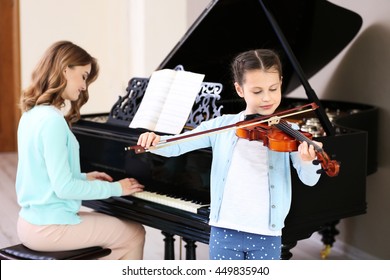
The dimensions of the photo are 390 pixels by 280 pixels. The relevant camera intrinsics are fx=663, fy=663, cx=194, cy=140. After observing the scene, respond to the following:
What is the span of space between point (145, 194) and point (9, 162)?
181 inches

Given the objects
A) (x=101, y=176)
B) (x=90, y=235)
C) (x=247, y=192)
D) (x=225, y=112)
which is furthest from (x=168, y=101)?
(x=247, y=192)

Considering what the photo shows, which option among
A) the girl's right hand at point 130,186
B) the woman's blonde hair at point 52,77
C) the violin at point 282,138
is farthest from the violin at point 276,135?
the girl's right hand at point 130,186

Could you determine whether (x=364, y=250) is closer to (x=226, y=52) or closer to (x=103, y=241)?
(x=226, y=52)

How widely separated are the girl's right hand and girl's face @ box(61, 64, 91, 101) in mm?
444

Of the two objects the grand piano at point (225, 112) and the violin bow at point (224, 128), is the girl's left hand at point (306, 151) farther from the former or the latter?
the grand piano at point (225, 112)

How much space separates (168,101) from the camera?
294cm

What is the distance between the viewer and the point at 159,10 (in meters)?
6.60

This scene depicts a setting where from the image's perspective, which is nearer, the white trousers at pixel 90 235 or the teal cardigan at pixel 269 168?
the teal cardigan at pixel 269 168

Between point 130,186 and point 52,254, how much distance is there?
48cm

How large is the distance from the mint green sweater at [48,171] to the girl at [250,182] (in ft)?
1.74

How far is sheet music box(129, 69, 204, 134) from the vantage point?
2.86 m

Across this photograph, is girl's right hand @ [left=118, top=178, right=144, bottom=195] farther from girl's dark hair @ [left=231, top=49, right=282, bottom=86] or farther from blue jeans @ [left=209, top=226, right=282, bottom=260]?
girl's dark hair @ [left=231, top=49, right=282, bottom=86]

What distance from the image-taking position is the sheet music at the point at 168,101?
9.39ft

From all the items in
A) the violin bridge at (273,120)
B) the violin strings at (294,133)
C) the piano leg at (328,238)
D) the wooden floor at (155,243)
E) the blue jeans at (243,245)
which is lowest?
the wooden floor at (155,243)
